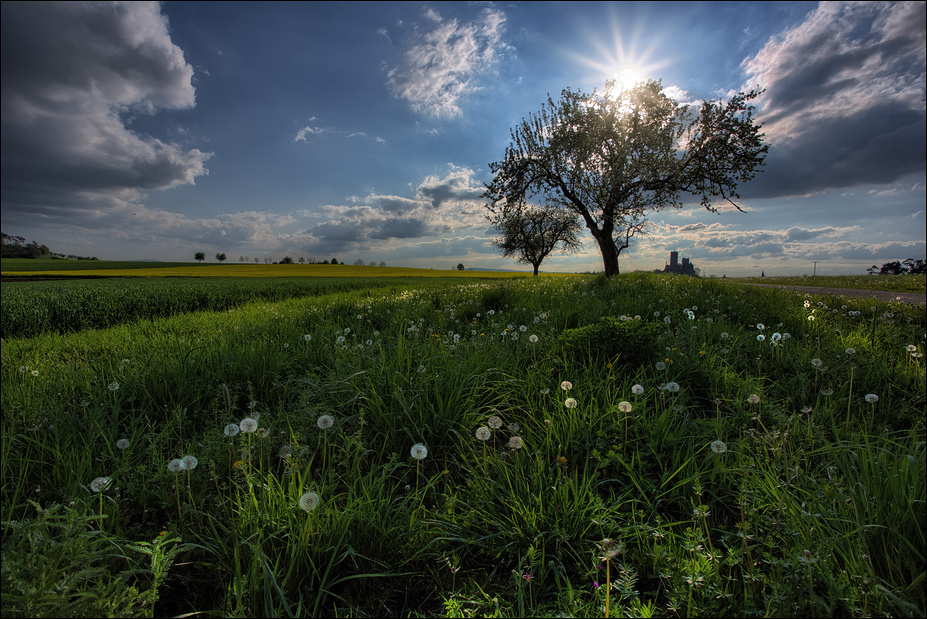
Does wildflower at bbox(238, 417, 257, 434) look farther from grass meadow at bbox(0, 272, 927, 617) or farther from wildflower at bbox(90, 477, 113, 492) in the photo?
wildflower at bbox(90, 477, 113, 492)

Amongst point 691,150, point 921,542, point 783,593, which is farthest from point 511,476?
point 691,150

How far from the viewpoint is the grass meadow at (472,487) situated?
1.39 m

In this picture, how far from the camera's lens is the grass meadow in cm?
139

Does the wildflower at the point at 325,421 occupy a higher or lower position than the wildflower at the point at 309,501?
higher

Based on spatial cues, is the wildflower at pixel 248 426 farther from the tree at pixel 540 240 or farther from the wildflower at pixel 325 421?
the tree at pixel 540 240

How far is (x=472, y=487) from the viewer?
2.00 meters

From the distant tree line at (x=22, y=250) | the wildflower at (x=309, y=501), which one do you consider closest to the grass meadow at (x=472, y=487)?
the wildflower at (x=309, y=501)

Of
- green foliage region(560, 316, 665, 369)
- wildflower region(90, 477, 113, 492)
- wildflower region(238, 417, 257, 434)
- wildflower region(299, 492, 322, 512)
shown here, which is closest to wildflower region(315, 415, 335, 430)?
wildflower region(238, 417, 257, 434)

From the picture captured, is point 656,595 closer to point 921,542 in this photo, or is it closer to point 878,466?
point 921,542

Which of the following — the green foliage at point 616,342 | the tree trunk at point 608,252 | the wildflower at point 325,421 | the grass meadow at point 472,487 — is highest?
the tree trunk at point 608,252

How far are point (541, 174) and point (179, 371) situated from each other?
61.6 feet

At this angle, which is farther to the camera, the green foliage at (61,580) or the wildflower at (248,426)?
the wildflower at (248,426)

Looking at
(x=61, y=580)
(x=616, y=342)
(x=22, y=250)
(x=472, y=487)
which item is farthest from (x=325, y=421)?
(x=22, y=250)

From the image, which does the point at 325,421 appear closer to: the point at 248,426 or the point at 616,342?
the point at 248,426
